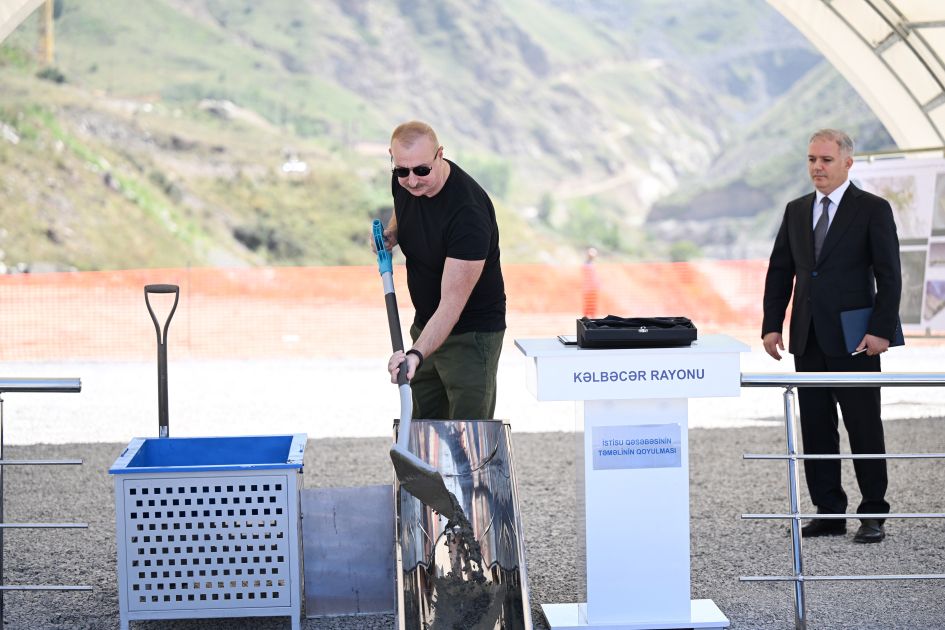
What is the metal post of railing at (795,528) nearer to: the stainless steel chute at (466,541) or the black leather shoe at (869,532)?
the stainless steel chute at (466,541)

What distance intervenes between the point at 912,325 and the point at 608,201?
1469 inches

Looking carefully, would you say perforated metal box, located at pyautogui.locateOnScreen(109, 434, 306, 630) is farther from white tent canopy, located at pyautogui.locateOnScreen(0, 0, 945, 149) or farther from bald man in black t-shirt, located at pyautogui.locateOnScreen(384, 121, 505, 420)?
white tent canopy, located at pyautogui.locateOnScreen(0, 0, 945, 149)

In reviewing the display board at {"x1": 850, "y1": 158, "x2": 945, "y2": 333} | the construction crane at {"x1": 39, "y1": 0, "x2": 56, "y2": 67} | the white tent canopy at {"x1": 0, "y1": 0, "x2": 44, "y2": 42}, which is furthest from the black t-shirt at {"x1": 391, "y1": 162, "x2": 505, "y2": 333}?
the construction crane at {"x1": 39, "y1": 0, "x2": 56, "y2": 67}

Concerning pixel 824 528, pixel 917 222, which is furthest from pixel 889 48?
pixel 824 528

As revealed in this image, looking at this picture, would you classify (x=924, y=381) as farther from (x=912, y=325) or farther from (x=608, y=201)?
(x=608, y=201)

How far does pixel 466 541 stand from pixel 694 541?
6.01ft

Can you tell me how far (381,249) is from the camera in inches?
166

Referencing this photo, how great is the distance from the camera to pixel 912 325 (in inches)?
358

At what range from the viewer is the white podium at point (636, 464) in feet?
12.2

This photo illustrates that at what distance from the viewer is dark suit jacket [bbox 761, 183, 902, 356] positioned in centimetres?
497

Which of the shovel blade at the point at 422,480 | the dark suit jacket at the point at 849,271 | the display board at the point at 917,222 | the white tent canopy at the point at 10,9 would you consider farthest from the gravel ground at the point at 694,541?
the white tent canopy at the point at 10,9

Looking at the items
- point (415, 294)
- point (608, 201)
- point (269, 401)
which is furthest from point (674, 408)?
point (608, 201)

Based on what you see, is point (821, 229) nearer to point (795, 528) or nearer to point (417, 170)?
point (795, 528)

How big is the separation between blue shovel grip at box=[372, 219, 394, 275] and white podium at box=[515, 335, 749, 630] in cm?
60
